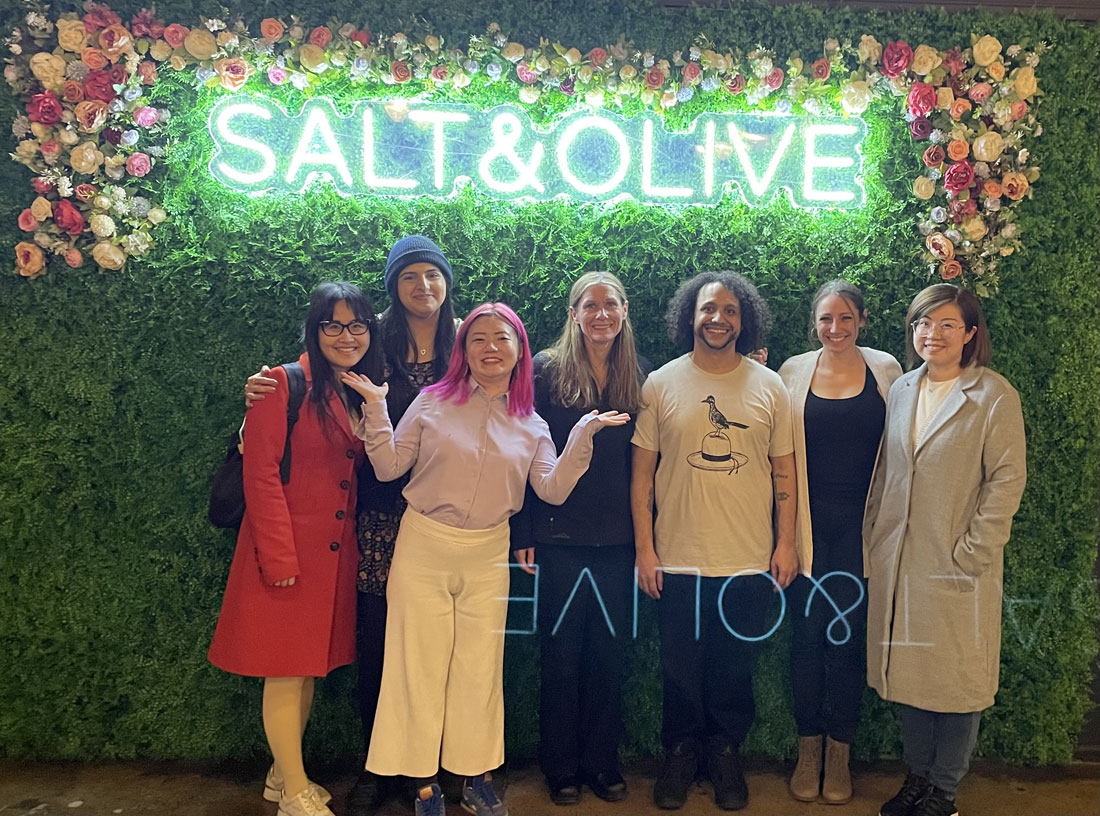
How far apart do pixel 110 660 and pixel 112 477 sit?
678mm

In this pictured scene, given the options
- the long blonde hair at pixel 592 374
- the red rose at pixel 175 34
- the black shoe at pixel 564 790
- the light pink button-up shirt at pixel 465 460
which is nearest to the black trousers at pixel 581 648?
the black shoe at pixel 564 790

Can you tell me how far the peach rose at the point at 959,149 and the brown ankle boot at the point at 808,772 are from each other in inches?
84.9

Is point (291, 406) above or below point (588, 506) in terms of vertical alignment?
above

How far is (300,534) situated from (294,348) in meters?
0.76

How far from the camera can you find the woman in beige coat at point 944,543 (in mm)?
2582

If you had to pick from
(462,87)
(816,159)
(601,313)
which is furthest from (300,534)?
(816,159)

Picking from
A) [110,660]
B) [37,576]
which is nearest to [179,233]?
[37,576]

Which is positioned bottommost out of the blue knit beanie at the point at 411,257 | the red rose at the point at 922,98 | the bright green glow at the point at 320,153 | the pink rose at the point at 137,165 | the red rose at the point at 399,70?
the blue knit beanie at the point at 411,257

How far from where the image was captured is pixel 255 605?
99.0 inches

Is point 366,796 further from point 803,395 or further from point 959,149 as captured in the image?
point 959,149

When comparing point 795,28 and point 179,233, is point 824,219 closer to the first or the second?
point 795,28

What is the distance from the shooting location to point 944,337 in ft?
8.70

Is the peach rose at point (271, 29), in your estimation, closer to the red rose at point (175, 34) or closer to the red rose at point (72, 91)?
the red rose at point (175, 34)

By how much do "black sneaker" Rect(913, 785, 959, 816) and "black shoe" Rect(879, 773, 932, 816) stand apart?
11 millimetres
